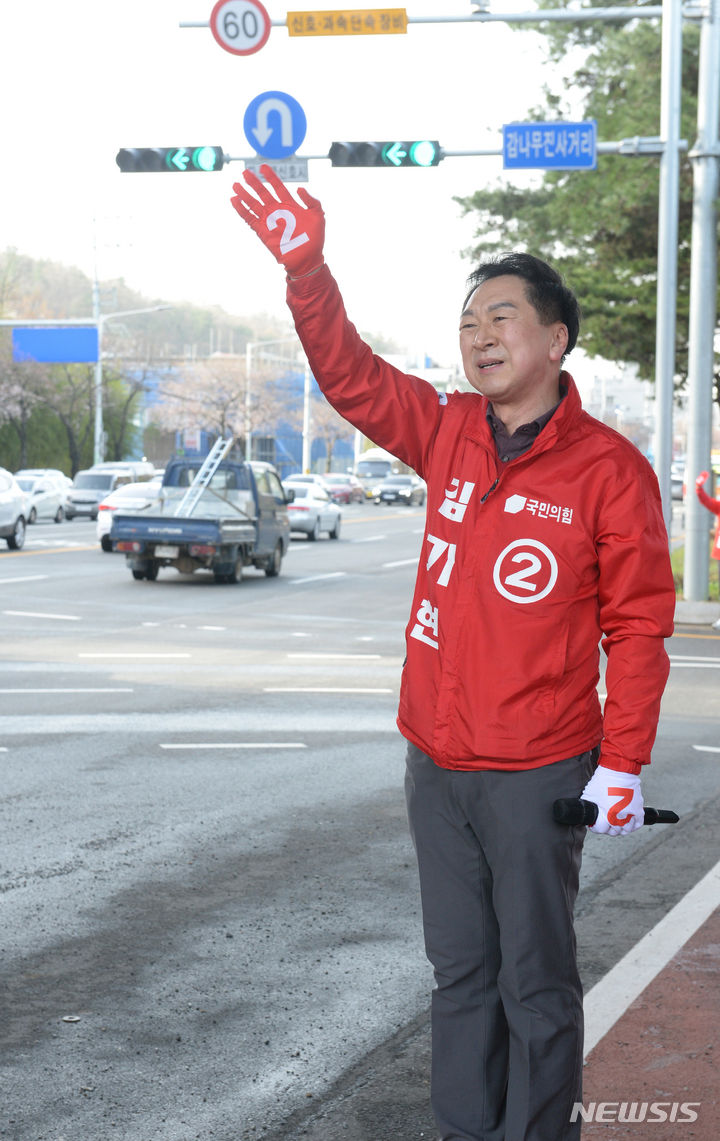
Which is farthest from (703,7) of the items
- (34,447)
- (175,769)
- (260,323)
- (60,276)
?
(260,323)

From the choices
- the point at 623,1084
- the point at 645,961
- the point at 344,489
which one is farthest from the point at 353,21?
the point at 344,489

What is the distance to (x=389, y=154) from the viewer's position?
19719 millimetres

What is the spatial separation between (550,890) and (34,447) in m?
67.9

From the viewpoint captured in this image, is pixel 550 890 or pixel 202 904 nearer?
pixel 550 890

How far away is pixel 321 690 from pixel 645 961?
21.2 feet

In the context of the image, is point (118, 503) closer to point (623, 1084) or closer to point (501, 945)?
point (623, 1084)

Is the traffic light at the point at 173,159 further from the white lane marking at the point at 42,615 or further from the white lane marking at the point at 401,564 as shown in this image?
the white lane marking at the point at 401,564

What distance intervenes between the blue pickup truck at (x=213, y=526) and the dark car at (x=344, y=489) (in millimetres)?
40386

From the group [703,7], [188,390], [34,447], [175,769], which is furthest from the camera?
[188,390]

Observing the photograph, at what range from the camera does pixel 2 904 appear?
5.69 meters

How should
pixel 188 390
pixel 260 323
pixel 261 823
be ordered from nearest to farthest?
1. pixel 261 823
2. pixel 188 390
3. pixel 260 323

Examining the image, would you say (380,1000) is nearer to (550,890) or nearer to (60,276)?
(550,890)

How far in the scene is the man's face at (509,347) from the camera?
10.8 feet

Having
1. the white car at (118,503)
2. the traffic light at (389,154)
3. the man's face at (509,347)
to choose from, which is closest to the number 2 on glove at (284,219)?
the man's face at (509,347)
